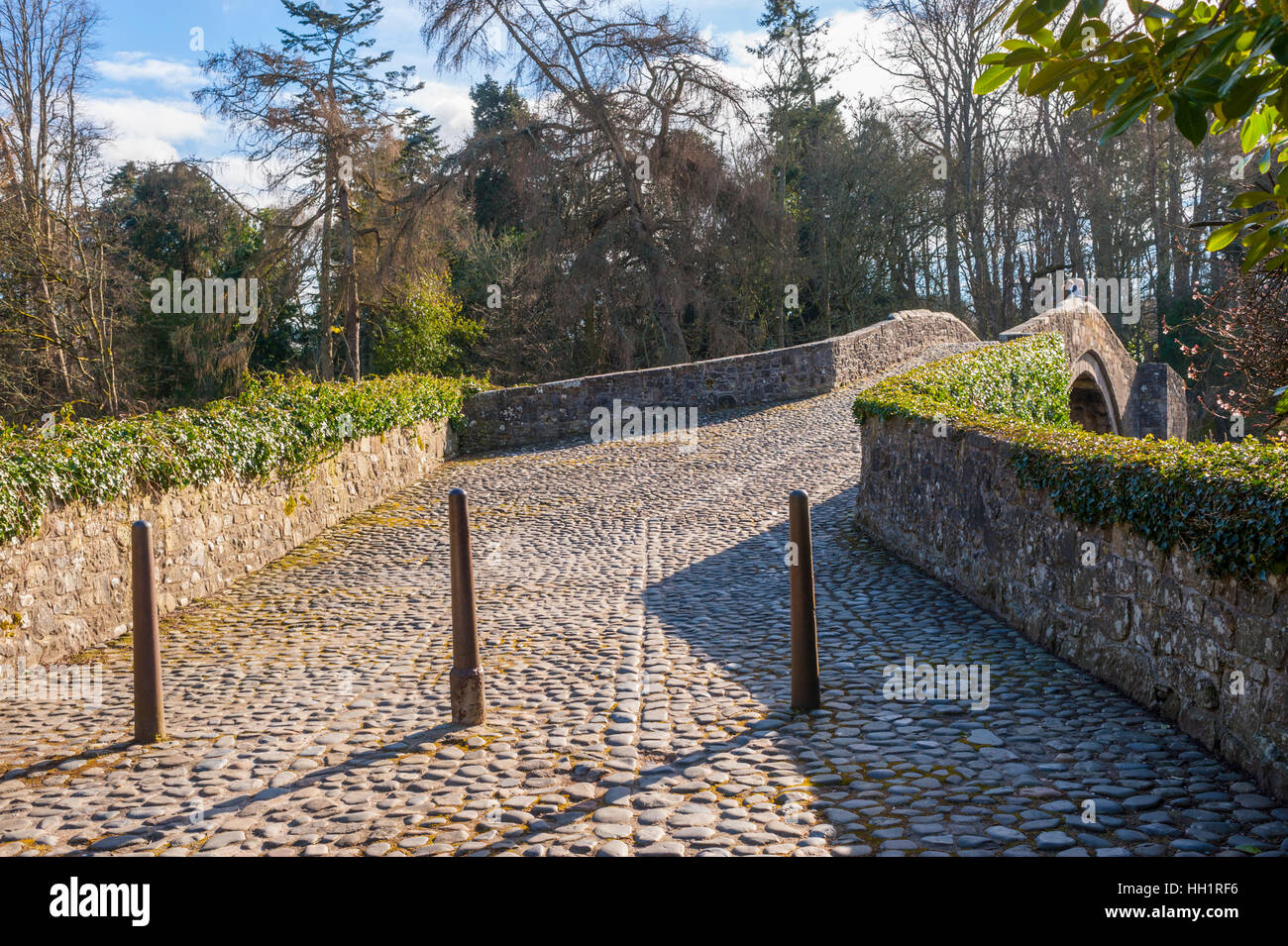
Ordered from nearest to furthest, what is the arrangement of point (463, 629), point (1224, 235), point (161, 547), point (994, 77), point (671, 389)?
1. point (994, 77)
2. point (1224, 235)
3. point (463, 629)
4. point (161, 547)
5. point (671, 389)

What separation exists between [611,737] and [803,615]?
1.08 m

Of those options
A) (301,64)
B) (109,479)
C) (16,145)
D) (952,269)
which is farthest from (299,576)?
(952,269)

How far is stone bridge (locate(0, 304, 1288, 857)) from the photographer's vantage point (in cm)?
351

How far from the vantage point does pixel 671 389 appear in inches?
729

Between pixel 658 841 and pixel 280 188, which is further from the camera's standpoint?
pixel 280 188

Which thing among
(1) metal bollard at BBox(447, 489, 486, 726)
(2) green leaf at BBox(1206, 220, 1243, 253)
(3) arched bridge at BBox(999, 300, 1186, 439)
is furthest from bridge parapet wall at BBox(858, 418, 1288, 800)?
(3) arched bridge at BBox(999, 300, 1186, 439)

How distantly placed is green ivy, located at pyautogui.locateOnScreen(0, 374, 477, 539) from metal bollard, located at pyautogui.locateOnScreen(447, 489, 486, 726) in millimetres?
3243

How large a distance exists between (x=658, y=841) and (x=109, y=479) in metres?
5.62

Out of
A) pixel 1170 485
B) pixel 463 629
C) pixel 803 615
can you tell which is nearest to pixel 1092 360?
pixel 1170 485

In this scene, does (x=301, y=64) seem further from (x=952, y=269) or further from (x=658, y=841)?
(x=952, y=269)

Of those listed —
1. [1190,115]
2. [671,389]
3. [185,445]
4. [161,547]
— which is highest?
[671,389]

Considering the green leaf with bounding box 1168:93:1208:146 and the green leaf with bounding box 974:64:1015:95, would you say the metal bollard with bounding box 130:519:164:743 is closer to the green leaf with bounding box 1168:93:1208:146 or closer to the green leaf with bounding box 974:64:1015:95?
the green leaf with bounding box 974:64:1015:95

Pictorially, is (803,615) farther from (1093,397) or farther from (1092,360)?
(1093,397)

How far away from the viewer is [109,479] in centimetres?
728
